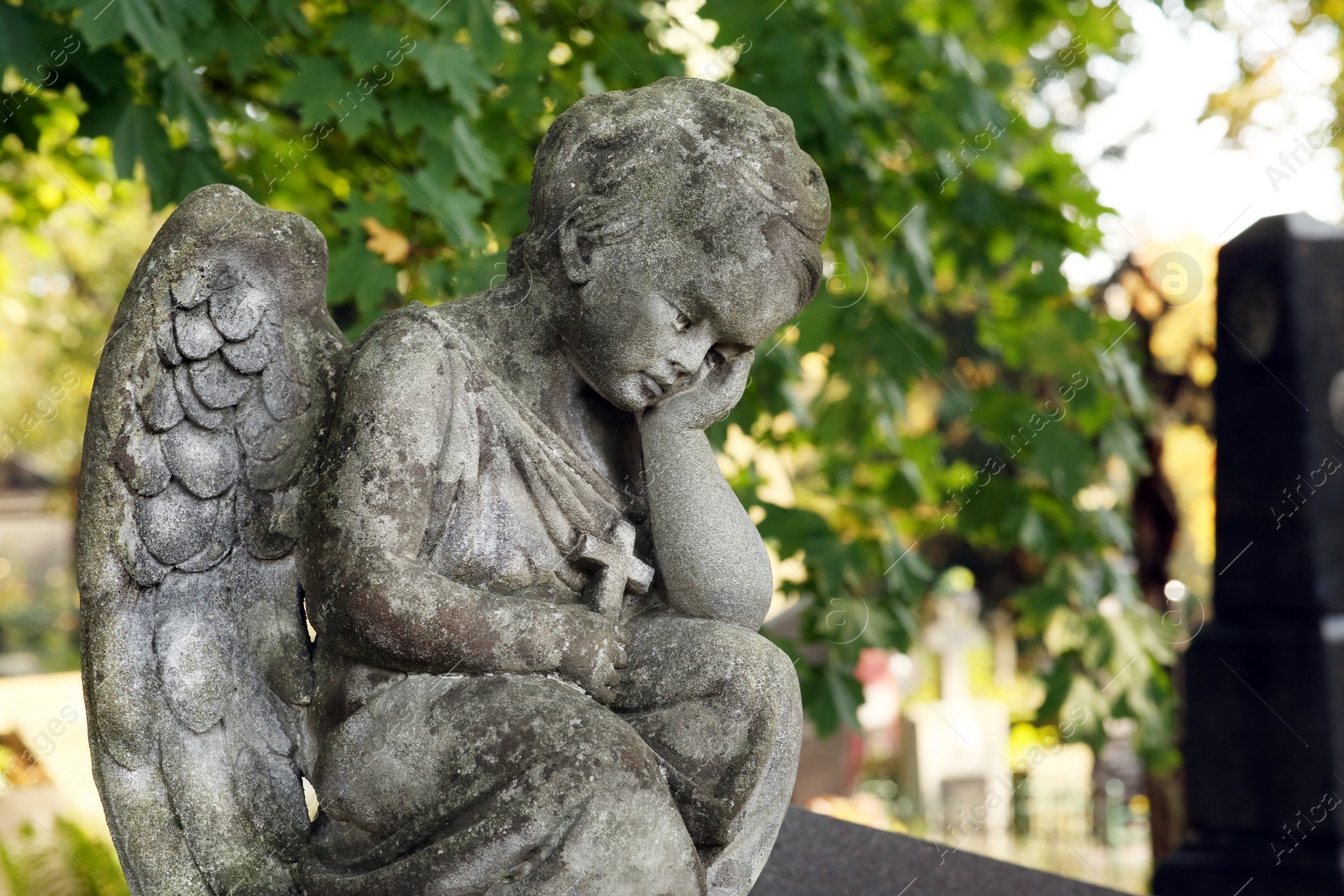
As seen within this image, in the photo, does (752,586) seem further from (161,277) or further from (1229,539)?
(1229,539)

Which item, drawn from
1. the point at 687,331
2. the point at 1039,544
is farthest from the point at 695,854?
the point at 1039,544

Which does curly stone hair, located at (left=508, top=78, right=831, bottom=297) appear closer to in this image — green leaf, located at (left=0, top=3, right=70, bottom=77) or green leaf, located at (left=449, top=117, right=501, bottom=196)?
green leaf, located at (left=449, top=117, right=501, bottom=196)

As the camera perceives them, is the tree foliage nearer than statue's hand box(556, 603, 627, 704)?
No

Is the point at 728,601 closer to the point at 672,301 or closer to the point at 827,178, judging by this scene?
the point at 672,301

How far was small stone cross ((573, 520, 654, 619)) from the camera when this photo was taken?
8.39 feet

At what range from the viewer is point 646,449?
2.62m

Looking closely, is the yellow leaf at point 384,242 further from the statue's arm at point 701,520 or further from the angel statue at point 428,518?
the statue's arm at point 701,520

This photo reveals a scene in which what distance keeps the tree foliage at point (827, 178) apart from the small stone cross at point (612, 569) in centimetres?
169

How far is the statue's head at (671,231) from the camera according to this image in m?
2.45

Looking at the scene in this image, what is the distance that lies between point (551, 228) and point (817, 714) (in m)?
2.76

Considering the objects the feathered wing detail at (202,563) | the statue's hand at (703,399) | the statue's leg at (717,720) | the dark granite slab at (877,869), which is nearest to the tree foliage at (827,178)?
the dark granite slab at (877,869)

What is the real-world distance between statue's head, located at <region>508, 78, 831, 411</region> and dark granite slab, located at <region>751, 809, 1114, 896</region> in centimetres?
196

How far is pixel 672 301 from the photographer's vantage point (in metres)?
2.47

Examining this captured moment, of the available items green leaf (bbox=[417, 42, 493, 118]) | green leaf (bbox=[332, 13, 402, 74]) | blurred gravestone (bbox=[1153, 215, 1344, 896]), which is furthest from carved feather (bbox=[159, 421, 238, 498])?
blurred gravestone (bbox=[1153, 215, 1344, 896])
